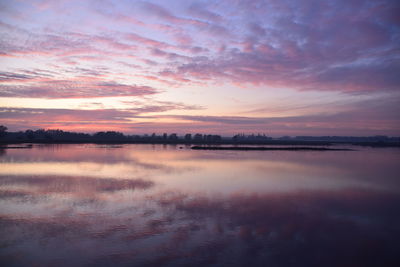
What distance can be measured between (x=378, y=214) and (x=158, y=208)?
931 cm

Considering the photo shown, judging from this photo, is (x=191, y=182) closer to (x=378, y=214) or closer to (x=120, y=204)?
(x=120, y=204)

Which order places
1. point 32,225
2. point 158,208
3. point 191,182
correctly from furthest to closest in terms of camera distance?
point 191,182
point 158,208
point 32,225

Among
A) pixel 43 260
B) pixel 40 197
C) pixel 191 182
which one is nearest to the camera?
pixel 43 260

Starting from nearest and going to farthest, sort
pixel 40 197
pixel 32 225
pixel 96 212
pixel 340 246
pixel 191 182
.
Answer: pixel 340 246, pixel 32 225, pixel 96 212, pixel 40 197, pixel 191 182

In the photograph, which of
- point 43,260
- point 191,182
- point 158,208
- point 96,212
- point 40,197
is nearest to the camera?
point 43,260

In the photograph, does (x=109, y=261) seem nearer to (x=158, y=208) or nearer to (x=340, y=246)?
(x=158, y=208)

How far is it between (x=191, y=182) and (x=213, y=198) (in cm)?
433

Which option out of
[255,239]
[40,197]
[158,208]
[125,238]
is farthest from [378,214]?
[40,197]

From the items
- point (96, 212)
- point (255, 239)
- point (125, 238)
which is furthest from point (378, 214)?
point (96, 212)

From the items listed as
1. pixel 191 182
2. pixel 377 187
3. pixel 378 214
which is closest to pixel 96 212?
pixel 191 182

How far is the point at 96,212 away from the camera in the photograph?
1101cm

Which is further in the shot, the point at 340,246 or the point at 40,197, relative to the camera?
the point at 40,197

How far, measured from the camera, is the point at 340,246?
8.43m

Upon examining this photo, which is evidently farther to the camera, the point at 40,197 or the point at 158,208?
the point at 40,197
